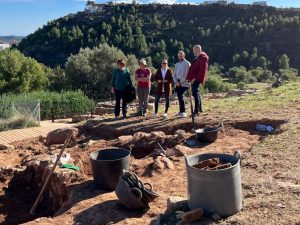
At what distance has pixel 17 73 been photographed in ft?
120

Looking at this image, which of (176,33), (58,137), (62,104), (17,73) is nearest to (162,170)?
(58,137)

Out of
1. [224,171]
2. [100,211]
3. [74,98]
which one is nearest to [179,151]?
[100,211]

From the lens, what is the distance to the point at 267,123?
28.6 feet

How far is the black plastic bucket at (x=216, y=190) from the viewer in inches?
158

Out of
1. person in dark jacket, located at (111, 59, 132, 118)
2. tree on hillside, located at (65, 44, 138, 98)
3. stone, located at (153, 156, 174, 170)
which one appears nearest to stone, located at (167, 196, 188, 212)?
stone, located at (153, 156, 174, 170)

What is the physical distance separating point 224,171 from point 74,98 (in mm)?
22598

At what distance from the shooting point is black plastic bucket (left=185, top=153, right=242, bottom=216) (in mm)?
4020

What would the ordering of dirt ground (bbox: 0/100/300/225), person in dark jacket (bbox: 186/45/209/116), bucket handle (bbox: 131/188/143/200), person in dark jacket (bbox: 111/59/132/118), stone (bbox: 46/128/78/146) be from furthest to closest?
1. person in dark jacket (bbox: 111/59/132/118)
2. stone (bbox: 46/128/78/146)
3. person in dark jacket (bbox: 186/45/209/116)
4. bucket handle (bbox: 131/188/143/200)
5. dirt ground (bbox: 0/100/300/225)

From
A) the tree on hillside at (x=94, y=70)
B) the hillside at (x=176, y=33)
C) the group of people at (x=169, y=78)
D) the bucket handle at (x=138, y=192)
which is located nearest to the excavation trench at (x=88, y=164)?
the group of people at (x=169, y=78)

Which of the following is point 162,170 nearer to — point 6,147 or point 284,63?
point 6,147

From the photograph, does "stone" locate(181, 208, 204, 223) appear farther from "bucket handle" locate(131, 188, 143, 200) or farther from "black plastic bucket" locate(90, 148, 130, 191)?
"black plastic bucket" locate(90, 148, 130, 191)

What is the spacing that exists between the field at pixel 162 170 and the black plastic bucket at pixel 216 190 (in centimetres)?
13

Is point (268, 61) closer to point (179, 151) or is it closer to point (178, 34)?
point (178, 34)

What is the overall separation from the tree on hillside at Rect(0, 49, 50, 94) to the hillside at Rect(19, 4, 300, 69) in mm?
18521
